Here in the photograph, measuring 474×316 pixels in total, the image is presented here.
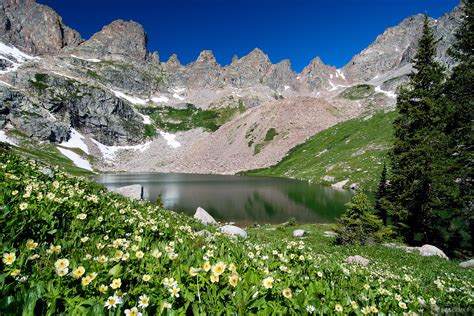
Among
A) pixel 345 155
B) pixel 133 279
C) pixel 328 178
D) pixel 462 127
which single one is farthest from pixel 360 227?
pixel 345 155

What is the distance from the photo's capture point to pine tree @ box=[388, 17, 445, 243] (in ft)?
86.7

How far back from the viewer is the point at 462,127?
2361 cm

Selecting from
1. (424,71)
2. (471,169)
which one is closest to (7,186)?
(471,169)

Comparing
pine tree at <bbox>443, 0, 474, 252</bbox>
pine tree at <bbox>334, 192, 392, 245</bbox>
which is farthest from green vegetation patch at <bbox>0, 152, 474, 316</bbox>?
pine tree at <bbox>443, 0, 474, 252</bbox>

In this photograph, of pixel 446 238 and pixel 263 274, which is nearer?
pixel 263 274

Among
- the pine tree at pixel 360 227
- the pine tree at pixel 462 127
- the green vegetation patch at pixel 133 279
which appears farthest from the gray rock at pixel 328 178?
the green vegetation patch at pixel 133 279

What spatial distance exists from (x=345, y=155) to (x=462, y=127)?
13100 centimetres

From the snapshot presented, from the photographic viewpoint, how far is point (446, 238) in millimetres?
29875

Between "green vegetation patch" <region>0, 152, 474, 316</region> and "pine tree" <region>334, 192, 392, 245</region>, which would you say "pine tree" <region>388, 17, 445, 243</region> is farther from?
"green vegetation patch" <region>0, 152, 474, 316</region>

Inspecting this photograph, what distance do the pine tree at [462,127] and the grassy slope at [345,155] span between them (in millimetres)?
73846

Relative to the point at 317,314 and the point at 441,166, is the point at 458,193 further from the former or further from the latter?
the point at 317,314

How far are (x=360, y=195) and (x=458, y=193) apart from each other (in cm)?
762

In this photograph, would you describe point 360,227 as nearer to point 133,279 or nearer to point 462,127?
point 462,127

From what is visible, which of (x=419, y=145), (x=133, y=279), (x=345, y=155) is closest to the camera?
(x=133, y=279)
